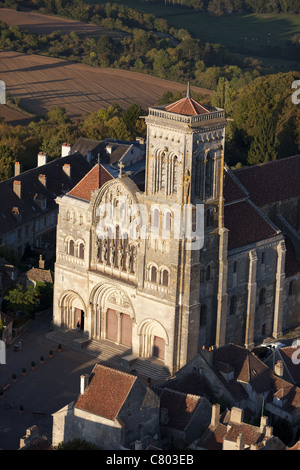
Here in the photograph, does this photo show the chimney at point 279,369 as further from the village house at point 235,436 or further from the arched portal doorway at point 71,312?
the arched portal doorway at point 71,312

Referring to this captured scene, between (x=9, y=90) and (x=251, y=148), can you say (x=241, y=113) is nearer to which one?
(x=251, y=148)

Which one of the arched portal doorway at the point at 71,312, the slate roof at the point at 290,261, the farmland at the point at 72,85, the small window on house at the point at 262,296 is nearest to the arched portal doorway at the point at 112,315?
the arched portal doorway at the point at 71,312

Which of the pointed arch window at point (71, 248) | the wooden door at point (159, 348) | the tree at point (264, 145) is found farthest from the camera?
the tree at point (264, 145)

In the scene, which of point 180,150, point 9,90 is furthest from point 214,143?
point 9,90

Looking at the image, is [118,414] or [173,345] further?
[173,345]

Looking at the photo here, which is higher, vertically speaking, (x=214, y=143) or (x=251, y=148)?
(x=214, y=143)
